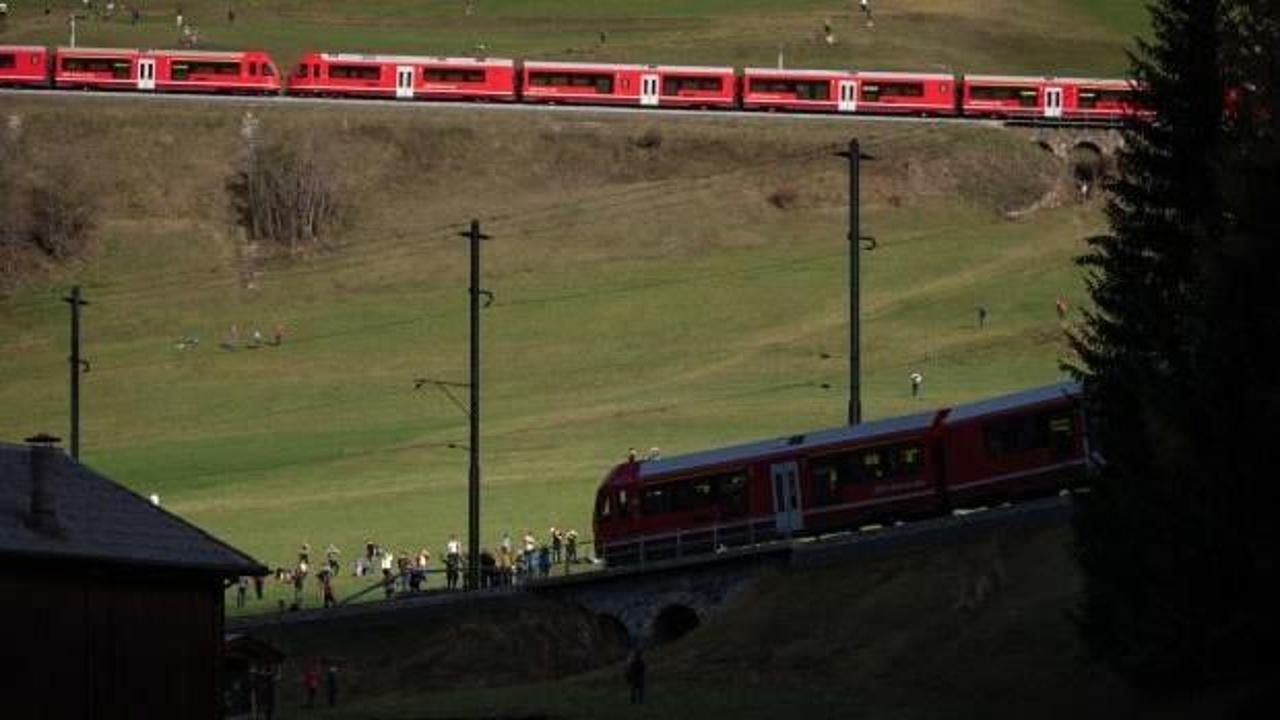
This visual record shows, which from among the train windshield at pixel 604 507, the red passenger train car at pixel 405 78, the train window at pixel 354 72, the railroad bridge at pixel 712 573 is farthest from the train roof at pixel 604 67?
the railroad bridge at pixel 712 573

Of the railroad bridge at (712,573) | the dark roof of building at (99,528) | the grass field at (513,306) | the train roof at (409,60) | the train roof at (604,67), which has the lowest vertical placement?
the railroad bridge at (712,573)

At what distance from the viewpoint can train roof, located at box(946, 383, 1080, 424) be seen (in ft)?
241

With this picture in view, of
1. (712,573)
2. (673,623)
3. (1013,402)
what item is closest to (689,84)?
(673,623)

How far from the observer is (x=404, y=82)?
555ft

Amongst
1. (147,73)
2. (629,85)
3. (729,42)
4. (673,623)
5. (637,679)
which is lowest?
(637,679)

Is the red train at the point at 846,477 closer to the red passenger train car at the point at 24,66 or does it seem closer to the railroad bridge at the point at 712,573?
the railroad bridge at the point at 712,573

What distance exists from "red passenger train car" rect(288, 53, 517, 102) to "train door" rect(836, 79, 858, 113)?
16.6 meters

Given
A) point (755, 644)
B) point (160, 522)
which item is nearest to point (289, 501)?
point (755, 644)

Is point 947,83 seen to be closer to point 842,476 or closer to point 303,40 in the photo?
point 303,40

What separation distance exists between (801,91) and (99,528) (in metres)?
113

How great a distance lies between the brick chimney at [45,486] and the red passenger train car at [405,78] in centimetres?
10983

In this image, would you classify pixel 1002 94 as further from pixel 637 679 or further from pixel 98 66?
pixel 637 679

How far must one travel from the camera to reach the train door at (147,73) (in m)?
168

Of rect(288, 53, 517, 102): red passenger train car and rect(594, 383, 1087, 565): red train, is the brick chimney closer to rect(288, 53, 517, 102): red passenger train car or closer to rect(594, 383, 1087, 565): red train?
rect(594, 383, 1087, 565): red train
